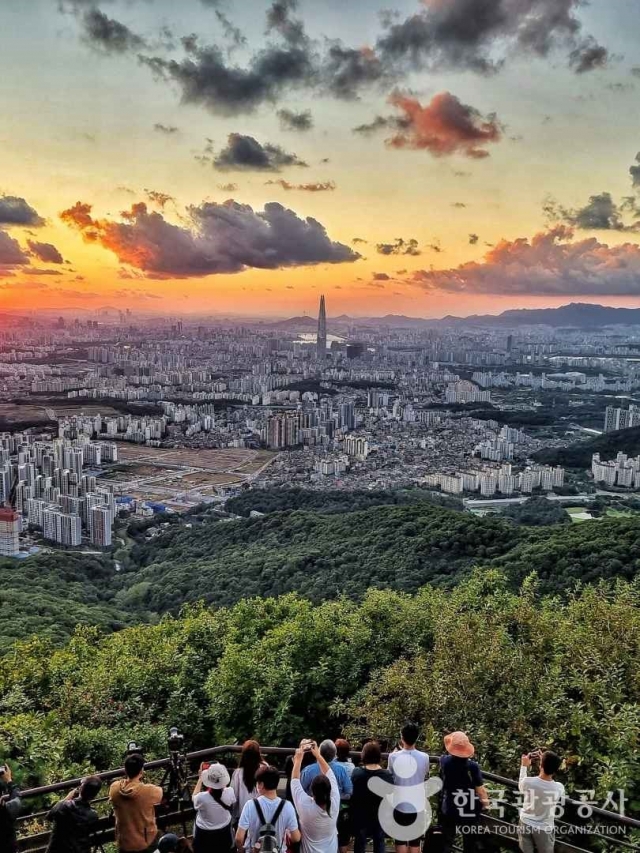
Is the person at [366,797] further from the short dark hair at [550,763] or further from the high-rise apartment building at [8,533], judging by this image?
the high-rise apartment building at [8,533]

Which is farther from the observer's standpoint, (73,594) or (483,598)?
(73,594)

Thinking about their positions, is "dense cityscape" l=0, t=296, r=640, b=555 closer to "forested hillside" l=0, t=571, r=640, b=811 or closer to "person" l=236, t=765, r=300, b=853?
"forested hillside" l=0, t=571, r=640, b=811

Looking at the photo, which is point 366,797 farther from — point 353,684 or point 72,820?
point 353,684

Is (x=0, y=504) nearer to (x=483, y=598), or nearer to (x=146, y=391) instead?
(x=483, y=598)

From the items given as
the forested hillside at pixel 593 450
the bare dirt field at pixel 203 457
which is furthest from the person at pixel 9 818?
the bare dirt field at pixel 203 457

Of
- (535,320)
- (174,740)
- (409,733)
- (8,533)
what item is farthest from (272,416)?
(535,320)

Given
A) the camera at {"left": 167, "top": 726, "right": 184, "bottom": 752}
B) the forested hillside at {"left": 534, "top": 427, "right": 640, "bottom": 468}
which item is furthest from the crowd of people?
the forested hillside at {"left": 534, "top": 427, "right": 640, "bottom": 468}

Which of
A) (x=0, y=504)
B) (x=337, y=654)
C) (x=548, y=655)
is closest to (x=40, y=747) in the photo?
(x=337, y=654)
